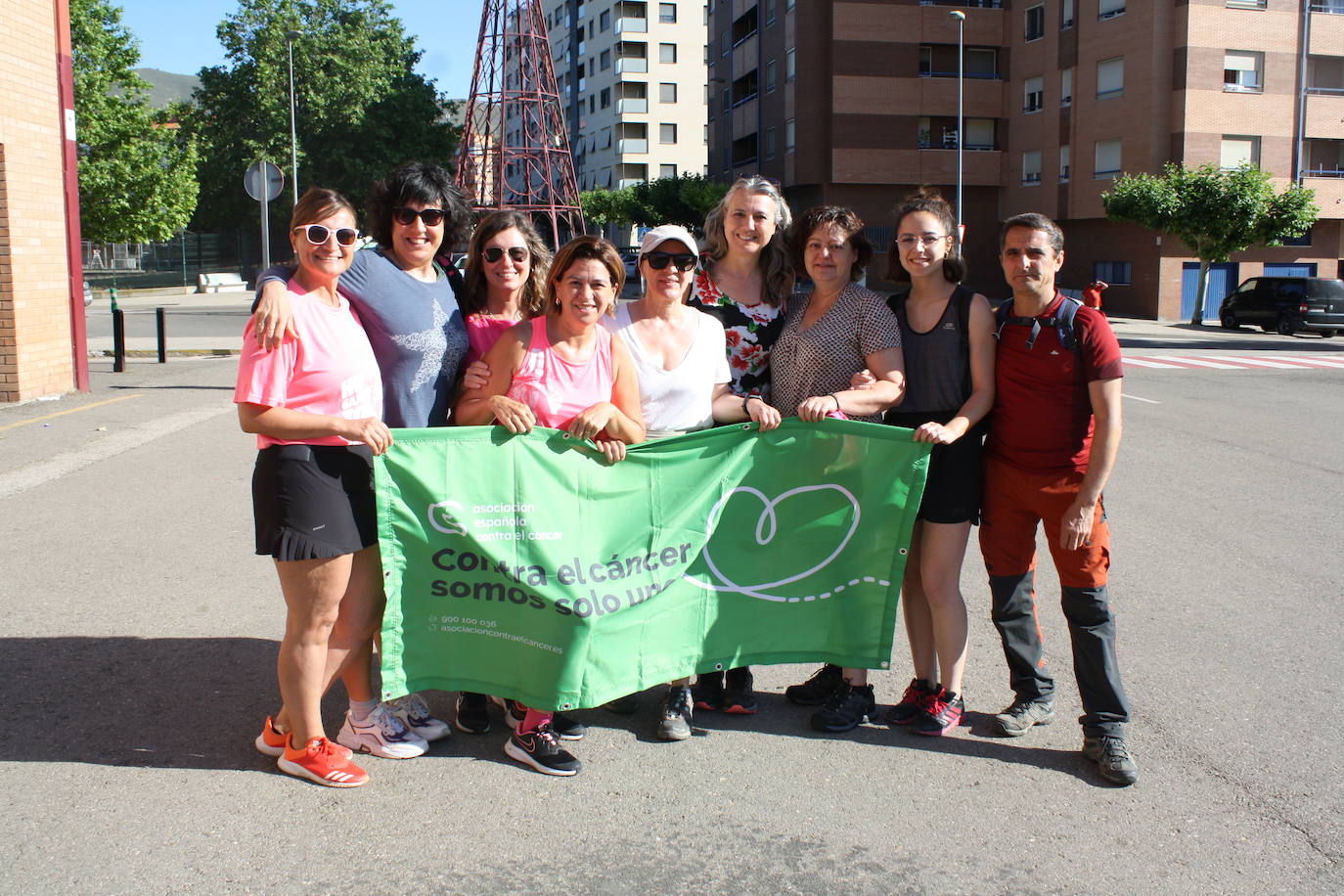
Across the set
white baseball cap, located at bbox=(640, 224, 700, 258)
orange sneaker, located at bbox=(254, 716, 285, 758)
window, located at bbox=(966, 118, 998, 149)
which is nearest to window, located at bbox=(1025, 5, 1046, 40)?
window, located at bbox=(966, 118, 998, 149)

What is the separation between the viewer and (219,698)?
469cm

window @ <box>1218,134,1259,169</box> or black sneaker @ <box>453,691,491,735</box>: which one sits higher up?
window @ <box>1218,134,1259,169</box>

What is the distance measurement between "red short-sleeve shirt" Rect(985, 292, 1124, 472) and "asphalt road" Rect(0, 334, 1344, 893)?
109cm

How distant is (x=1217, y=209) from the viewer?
36688mm

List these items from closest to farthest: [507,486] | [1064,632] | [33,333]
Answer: [507,486], [1064,632], [33,333]

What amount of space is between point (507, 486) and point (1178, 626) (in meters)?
3.59

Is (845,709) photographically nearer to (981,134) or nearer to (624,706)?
(624,706)

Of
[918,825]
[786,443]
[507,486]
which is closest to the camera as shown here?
[918,825]

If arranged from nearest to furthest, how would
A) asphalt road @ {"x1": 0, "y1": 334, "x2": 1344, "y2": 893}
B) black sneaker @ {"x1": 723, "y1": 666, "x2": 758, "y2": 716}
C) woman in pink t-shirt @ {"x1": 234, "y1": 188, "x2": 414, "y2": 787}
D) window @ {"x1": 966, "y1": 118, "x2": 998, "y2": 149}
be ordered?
asphalt road @ {"x1": 0, "y1": 334, "x2": 1344, "y2": 893}
woman in pink t-shirt @ {"x1": 234, "y1": 188, "x2": 414, "y2": 787}
black sneaker @ {"x1": 723, "y1": 666, "x2": 758, "y2": 716}
window @ {"x1": 966, "y1": 118, "x2": 998, "y2": 149}

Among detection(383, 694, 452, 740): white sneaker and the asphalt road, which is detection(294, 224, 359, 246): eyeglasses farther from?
the asphalt road

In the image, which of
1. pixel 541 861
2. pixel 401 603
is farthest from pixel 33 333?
pixel 541 861

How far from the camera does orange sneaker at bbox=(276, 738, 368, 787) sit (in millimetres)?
3893

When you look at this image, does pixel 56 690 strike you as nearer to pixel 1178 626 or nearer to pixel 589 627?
pixel 589 627

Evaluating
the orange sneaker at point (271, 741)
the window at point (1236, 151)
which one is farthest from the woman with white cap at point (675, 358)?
the window at point (1236, 151)
